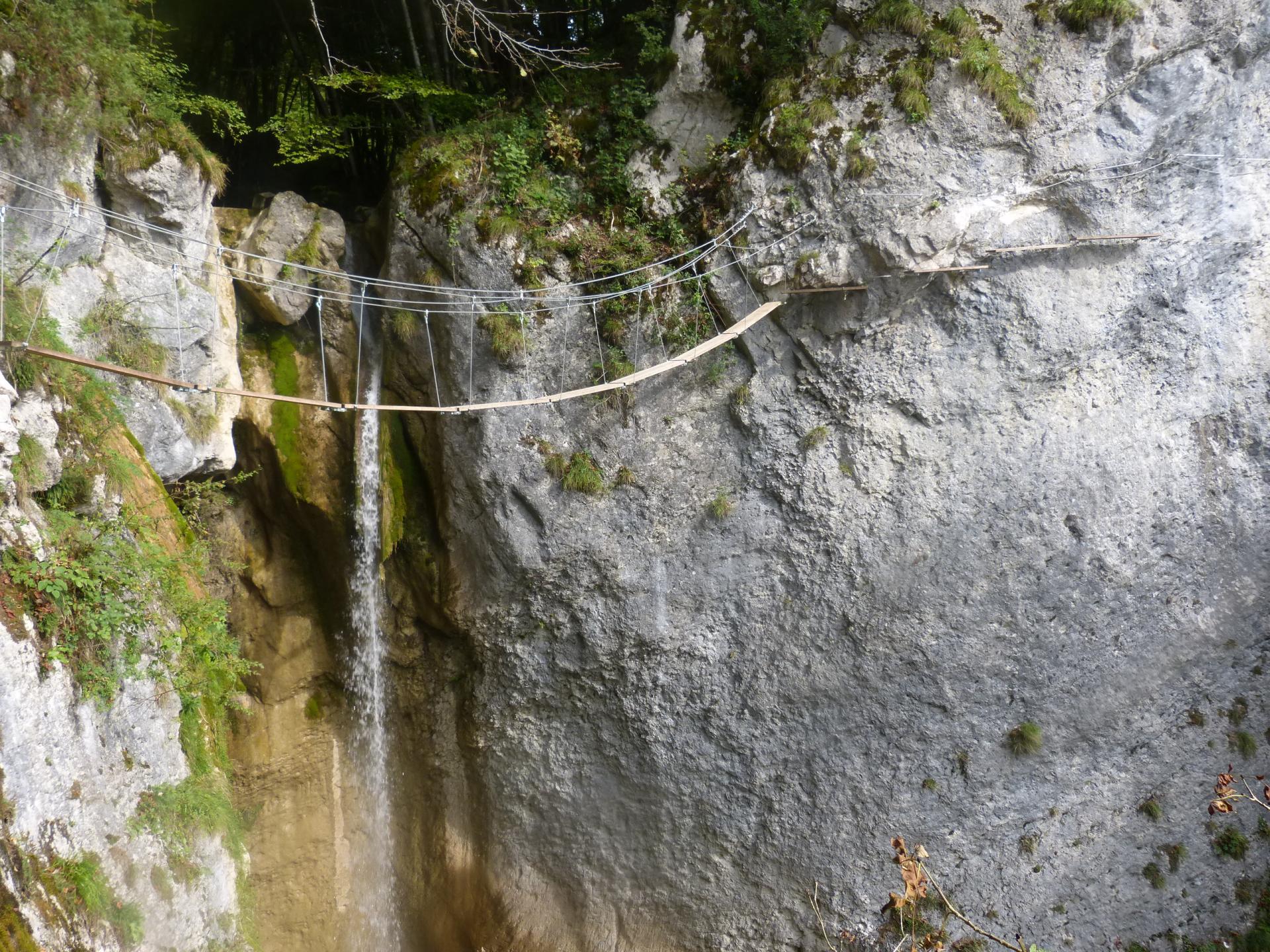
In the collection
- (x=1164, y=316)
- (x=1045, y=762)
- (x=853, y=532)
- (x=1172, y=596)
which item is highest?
(x=1164, y=316)

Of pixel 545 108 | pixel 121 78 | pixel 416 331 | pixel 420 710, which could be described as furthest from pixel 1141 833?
pixel 121 78

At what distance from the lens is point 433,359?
25.9 feet

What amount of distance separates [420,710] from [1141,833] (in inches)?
261

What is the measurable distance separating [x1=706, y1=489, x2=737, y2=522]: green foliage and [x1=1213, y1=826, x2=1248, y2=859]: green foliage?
498cm

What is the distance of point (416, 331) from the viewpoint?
8.05 metres

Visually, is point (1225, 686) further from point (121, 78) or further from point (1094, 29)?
point (121, 78)

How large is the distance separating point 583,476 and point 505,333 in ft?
4.85

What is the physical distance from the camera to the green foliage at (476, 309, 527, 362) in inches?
297

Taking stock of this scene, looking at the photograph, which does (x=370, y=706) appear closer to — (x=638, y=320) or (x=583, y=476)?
(x=583, y=476)

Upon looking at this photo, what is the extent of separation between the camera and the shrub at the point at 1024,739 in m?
7.00

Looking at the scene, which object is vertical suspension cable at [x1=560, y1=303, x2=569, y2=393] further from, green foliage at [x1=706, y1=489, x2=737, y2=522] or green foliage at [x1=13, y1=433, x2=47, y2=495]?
green foliage at [x1=13, y1=433, x2=47, y2=495]

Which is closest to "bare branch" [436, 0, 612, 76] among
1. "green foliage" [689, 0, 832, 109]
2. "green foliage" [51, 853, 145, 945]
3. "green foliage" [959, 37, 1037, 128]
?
"green foliage" [689, 0, 832, 109]

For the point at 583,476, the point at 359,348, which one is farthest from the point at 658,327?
the point at 359,348

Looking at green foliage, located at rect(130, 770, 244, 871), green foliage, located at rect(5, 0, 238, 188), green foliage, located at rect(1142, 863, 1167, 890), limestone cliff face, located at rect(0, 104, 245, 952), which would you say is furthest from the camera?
green foliage, located at rect(1142, 863, 1167, 890)
